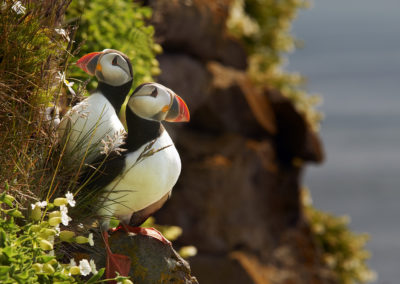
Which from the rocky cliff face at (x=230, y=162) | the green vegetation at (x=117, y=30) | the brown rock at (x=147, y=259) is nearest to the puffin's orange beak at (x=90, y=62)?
the brown rock at (x=147, y=259)

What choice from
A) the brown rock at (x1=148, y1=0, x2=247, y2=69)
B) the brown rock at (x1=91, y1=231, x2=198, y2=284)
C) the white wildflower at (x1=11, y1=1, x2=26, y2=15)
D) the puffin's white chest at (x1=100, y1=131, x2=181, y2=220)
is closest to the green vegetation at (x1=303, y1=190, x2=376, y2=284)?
the brown rock at (x1=148, y1=0, x2=247, y2=69)

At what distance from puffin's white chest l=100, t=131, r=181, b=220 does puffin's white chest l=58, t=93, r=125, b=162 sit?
6.4 inches

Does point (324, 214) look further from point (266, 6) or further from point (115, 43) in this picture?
point (115, 43)

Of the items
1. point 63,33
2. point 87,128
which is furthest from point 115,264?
point 63,33

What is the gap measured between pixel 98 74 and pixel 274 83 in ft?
25.0

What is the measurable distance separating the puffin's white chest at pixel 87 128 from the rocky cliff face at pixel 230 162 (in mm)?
4348

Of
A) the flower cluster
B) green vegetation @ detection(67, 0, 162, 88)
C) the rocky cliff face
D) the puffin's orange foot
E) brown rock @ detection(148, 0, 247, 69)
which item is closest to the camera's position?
the flower cluster

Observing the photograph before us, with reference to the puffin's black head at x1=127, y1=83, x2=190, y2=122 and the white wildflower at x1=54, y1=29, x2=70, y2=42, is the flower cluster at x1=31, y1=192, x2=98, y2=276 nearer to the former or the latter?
the puffin's black head at x1=127, y1=83, x2=190, y2=122

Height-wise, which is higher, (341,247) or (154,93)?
(154,93)

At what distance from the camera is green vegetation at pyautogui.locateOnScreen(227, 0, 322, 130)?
10.2 m

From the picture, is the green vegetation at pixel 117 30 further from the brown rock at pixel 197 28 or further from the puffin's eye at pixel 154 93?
the brown rock at pixel 197 28

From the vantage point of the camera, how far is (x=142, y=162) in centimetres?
260

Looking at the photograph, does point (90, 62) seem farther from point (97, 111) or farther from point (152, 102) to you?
point (152, 102)

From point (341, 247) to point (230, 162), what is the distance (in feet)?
10.2
